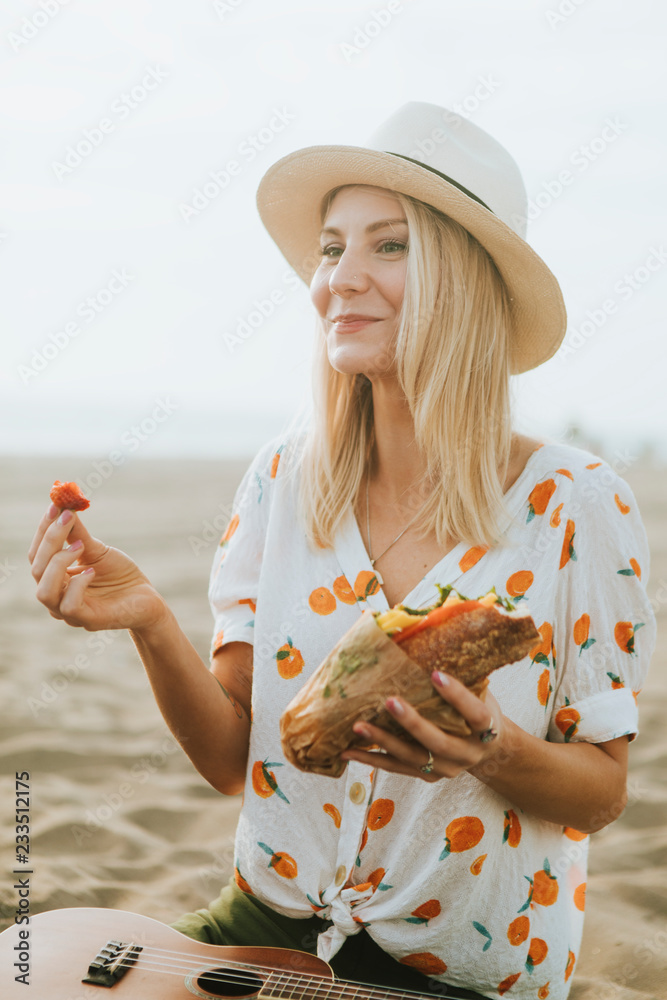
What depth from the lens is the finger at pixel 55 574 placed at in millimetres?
1758

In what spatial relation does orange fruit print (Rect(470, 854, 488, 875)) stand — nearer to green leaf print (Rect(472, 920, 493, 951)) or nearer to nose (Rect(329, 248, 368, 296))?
green leaf print (Rect(472, 920, 493, 951))

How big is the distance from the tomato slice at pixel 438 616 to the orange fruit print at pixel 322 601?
1.92 ft

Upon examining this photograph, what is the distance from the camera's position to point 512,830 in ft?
6.56

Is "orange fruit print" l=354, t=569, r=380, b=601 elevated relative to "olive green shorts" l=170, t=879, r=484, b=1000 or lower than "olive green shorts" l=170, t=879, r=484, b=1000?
elevated

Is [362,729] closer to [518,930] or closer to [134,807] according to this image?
[518,930]

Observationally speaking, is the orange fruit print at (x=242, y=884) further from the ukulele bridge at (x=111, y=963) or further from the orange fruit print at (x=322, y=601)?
the orange fruit print at (x=322, y=601)

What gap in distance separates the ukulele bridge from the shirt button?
23.2 inches

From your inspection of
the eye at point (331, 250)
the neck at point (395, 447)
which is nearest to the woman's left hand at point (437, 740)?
the neck at point (395, 447)

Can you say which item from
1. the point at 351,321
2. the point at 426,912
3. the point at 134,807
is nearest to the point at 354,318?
the point at 351,321

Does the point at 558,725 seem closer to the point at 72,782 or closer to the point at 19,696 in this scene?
the point at 72,782

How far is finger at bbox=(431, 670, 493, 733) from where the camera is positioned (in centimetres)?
145

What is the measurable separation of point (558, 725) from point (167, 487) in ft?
52.3

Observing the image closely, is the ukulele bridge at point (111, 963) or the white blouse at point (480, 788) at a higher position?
the white blouse at point (480, 788)

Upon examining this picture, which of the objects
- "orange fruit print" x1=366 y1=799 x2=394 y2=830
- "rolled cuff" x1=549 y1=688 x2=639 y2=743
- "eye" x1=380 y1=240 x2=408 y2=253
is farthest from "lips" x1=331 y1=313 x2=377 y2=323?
"orange fruit print" x1=366 y1=799 x2=394 y2=830
